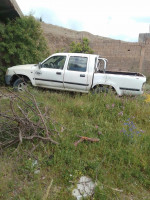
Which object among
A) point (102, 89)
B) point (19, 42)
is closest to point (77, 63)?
point (102, 89)

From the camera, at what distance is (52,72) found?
5691 mm

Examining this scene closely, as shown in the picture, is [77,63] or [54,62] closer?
[77,63]

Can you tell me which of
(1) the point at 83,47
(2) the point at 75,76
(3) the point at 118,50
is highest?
(1) the point at 83,47

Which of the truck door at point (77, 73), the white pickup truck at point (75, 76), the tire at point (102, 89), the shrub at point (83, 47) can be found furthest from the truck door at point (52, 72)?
the shrub at point (83, 47)

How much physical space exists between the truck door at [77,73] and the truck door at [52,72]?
212mm

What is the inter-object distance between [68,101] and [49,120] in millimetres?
1511

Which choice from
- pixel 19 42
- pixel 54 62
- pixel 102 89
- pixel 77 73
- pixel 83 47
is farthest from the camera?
pixel 83 47

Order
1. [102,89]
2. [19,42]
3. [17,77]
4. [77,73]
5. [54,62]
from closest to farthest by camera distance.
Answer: [102,89] < [77,73] < [54,62] < [17,77] < [19,42]

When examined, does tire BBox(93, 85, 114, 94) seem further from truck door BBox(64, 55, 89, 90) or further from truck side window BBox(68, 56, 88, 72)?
truck side window BBox(68, 56, 88, 72)

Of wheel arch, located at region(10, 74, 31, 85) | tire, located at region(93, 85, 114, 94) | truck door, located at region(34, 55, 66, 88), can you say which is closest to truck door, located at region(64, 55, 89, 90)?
truck door, located at region(34, 55, 66, 88)

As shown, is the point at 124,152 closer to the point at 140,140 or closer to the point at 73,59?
the point at 140,140

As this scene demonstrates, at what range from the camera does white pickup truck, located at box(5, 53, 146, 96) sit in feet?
17.2

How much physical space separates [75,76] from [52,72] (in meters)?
0.81

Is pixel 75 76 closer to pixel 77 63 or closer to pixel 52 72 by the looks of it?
pixel 77 63
